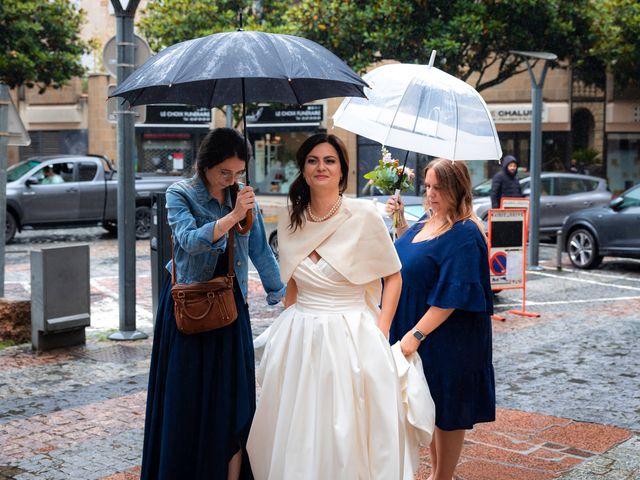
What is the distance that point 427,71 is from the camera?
5012 millimetres

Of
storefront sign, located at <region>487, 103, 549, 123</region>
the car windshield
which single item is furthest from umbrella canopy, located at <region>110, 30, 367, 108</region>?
storefront sign, located at <region>487, 103, 549, 123</region>

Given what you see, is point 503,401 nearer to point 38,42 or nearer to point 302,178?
point 302,178

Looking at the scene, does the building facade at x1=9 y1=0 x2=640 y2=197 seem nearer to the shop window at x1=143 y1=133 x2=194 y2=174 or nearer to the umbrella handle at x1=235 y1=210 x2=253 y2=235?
the shop window at x1=143 y1=133 x2=194 y2=174

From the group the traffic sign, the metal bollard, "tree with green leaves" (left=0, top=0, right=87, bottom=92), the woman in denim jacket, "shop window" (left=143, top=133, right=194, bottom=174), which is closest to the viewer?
the woman in denim jacket

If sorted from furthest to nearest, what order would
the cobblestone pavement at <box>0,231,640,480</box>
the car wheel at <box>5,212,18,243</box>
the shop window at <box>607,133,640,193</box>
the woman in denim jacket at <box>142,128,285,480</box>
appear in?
the shop window at <box>607,133,640,193</box> → the car wheel at <box>5,212,18,243</box> → the cobblestone pavement at <box>0,231,640,480</box> → the woman in denim jacket at <box>142,128,285,480</box>

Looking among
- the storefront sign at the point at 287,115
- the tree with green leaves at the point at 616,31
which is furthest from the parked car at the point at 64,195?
the tree with green leaves at the point at 616,31

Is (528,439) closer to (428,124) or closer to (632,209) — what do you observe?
(428,124)

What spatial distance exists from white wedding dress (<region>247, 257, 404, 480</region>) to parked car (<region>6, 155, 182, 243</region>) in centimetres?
1631

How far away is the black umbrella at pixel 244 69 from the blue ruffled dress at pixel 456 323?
2.92ft

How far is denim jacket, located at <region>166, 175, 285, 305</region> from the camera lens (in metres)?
4.03

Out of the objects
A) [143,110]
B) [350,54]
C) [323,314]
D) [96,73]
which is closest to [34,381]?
[143,110]

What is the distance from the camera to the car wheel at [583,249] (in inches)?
595

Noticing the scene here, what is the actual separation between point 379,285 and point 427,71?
144 cm

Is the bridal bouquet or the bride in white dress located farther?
the bridal bouquet
